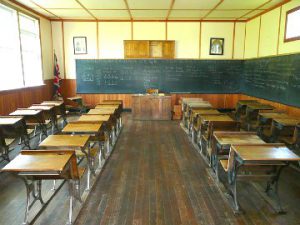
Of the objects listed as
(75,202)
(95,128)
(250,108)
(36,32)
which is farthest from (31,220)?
(36,32)

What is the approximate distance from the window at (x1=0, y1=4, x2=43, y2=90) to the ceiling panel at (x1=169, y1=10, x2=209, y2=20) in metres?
4.30

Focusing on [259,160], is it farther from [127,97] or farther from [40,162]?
[127,97]

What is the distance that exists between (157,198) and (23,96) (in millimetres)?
5231

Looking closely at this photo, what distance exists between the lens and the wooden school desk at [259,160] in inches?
97.5

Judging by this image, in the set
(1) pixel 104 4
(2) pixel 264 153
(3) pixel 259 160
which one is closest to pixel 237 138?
(2) pixel 264 153

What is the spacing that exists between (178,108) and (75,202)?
5.48m

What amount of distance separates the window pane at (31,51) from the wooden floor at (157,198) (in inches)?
170

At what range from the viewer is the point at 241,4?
650cm

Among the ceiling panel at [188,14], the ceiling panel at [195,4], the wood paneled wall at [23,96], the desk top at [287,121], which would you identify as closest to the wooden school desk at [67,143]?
the desk top at [287,121]

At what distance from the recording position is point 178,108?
800cm

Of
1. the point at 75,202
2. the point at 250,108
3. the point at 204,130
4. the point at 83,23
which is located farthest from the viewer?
the point at 83,23

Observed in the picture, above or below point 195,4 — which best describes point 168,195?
below

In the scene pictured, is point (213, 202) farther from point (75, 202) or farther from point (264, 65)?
point (264, 65)

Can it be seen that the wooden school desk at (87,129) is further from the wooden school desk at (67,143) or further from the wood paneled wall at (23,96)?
the wood paneled wall at (23,96)
